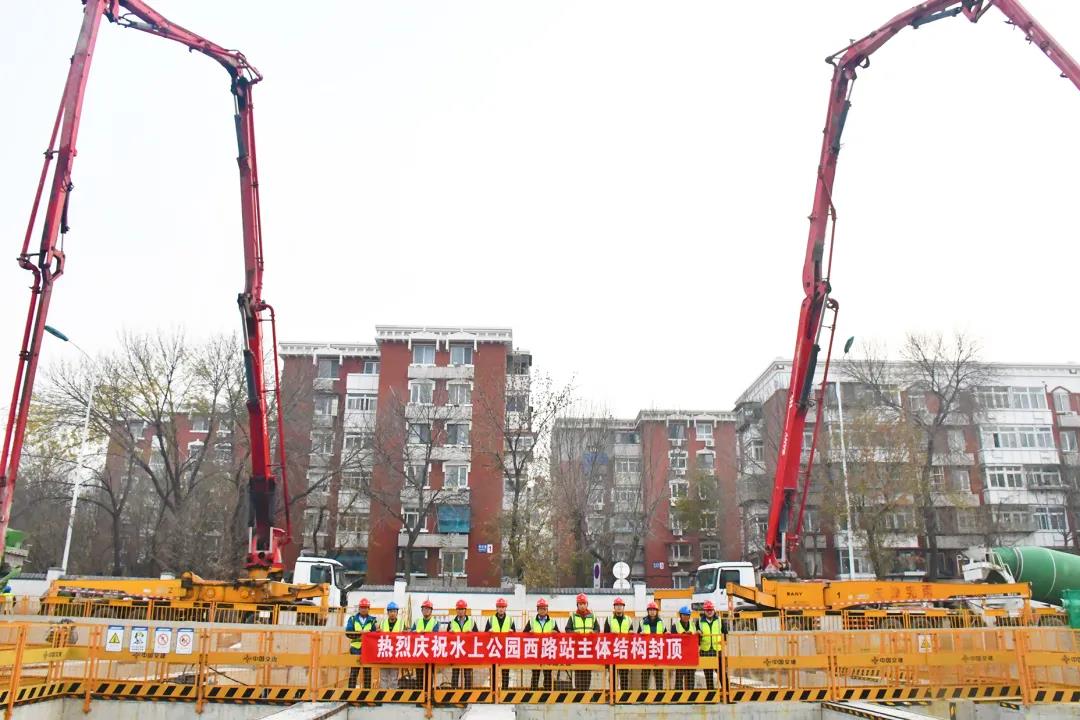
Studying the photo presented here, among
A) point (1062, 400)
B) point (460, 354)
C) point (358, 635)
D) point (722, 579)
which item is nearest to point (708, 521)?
point (460, 354)

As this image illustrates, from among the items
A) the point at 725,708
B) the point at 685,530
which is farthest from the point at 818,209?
the point at 685,530

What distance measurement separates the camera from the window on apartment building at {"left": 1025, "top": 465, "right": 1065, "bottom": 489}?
47.4 m

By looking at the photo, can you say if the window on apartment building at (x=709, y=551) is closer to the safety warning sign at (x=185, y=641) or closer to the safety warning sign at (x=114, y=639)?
the safety warning sign at (x=185, y=641)

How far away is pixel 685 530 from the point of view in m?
51.0

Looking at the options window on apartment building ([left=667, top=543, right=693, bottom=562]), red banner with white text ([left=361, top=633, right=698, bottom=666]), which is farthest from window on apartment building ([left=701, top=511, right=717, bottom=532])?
red banner with white text ([left=361, top=633, right=698, bottom=666])

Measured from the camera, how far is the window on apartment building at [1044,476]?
47.4 m

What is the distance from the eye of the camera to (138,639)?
12766mm

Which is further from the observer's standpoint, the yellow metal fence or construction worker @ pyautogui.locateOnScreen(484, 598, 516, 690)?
construction worker @ pyautogui.locateOnScreen(484, 598, 516, 690)

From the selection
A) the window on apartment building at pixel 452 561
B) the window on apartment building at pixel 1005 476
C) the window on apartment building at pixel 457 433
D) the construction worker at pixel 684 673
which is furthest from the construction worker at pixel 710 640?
the window on apartment building at pixel 1005 476

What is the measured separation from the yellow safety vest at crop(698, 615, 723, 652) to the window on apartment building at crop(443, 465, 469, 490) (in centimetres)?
3364

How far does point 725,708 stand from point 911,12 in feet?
54.8

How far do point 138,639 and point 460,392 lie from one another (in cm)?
3466

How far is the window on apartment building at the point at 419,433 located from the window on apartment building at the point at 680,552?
19576 mm

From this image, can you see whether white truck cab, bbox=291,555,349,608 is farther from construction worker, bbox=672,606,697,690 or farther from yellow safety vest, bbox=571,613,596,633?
construction worker, bbox=672,606,697,690
